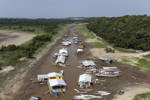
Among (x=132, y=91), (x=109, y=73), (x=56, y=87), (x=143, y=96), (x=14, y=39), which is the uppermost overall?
(x=14, y=39)

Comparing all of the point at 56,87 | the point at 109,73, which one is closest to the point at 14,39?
the point at 109,73

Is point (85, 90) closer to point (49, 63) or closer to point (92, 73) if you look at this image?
point (92, 73)

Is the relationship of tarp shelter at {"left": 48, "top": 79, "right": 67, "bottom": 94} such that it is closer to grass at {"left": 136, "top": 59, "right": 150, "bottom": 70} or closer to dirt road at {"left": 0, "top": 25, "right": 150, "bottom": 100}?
dirt road at {"left": 0, "top": 25, "right": 150, "bottom": 100}

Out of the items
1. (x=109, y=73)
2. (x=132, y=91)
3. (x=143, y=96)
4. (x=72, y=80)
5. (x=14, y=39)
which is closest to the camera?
(x=143, y=96)

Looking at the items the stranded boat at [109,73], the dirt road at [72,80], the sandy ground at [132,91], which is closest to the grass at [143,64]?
the dirt road at [72,80]

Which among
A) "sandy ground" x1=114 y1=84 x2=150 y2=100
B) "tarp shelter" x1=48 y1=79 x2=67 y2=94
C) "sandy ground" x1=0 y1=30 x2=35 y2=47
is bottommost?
"sandy ground" x1=114 y1=84 x2=150 y2=100

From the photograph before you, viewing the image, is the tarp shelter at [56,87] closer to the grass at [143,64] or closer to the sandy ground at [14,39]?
the grass at [143,64]

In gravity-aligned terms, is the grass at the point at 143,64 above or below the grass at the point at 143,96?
above

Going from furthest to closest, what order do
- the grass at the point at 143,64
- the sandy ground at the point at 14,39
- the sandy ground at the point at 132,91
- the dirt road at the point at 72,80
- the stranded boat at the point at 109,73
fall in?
the sandy ground at the point at 14,39, the grass at the point at 143,64, the stranded boat at the point at 109,73, the dirt road at the point at 72,80, the sandy ground at the point at 132,91

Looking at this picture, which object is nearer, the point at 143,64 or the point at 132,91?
the point at 132,91

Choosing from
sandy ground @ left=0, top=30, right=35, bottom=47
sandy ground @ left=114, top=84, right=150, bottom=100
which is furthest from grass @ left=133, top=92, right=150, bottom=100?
sandy ground @ left=0, top=30, right=35, bottom=47

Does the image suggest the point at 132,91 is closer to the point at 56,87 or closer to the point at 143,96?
the point at 143,96
